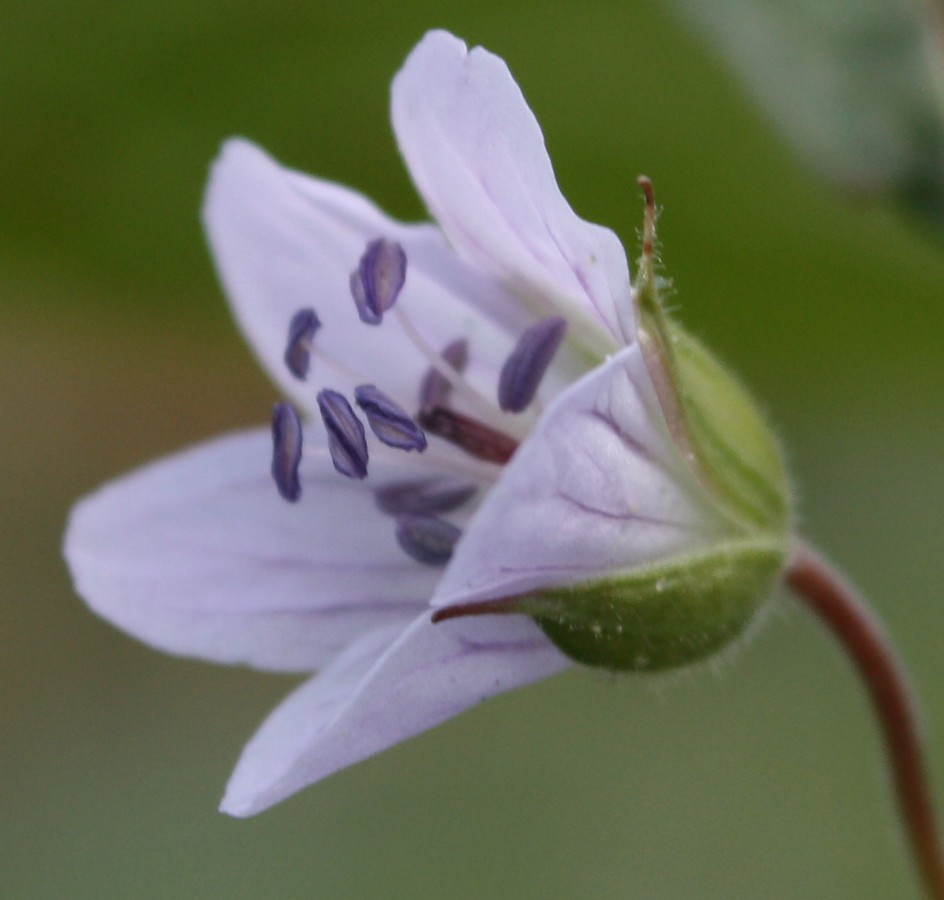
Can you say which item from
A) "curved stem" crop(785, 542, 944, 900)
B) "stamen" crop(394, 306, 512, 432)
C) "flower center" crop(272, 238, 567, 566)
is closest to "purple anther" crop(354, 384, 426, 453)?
"flower center" crop(272, 238, 567, 566)

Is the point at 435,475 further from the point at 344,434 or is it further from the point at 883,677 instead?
the point at 883,677

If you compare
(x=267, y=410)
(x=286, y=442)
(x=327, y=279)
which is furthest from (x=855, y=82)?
(x=267, y=410)

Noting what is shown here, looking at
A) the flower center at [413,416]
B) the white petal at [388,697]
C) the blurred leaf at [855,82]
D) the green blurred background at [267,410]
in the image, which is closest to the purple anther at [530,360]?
the flower center at [413,416]

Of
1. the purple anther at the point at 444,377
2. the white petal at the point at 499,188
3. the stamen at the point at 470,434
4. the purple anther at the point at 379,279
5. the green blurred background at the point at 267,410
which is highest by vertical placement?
the white petal at the point at 499,188

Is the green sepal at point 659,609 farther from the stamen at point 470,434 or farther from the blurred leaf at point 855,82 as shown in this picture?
the blurred leaf at point 855,82

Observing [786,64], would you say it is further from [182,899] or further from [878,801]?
[182,899]
